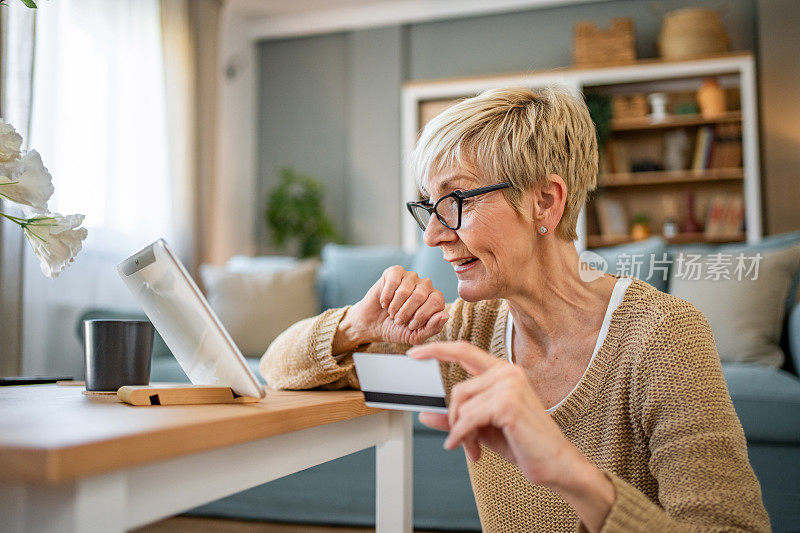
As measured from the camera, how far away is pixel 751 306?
2279mm

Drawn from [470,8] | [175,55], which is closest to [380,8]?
[470,8]

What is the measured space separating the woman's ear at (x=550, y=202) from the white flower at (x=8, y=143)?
68 cm

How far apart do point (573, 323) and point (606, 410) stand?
15 centimetres

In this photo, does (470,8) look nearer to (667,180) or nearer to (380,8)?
(380,8)

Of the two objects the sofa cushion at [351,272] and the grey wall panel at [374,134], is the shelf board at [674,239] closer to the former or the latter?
the grey wall panel at [374,134]

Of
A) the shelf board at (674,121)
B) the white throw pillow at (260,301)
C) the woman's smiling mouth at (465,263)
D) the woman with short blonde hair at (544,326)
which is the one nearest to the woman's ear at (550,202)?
the woman with short blonde hair at (544,326)

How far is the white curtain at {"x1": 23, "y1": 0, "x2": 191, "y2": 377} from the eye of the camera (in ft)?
9.46

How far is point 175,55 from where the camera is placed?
384 cm

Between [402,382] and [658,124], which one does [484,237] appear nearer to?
[402,382]

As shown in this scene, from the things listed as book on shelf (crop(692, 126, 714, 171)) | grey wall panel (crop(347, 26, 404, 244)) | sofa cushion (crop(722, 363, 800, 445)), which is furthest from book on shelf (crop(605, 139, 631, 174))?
sofa cushion (crop(722, 363, 800, 445))

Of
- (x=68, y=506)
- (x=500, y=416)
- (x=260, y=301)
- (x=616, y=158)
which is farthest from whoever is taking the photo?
(x=616, y=158)

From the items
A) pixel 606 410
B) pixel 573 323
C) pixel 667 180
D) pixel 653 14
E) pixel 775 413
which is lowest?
pixel 775 413

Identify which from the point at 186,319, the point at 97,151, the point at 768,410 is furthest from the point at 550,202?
the point at 97,151

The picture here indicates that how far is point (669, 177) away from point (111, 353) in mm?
3954
